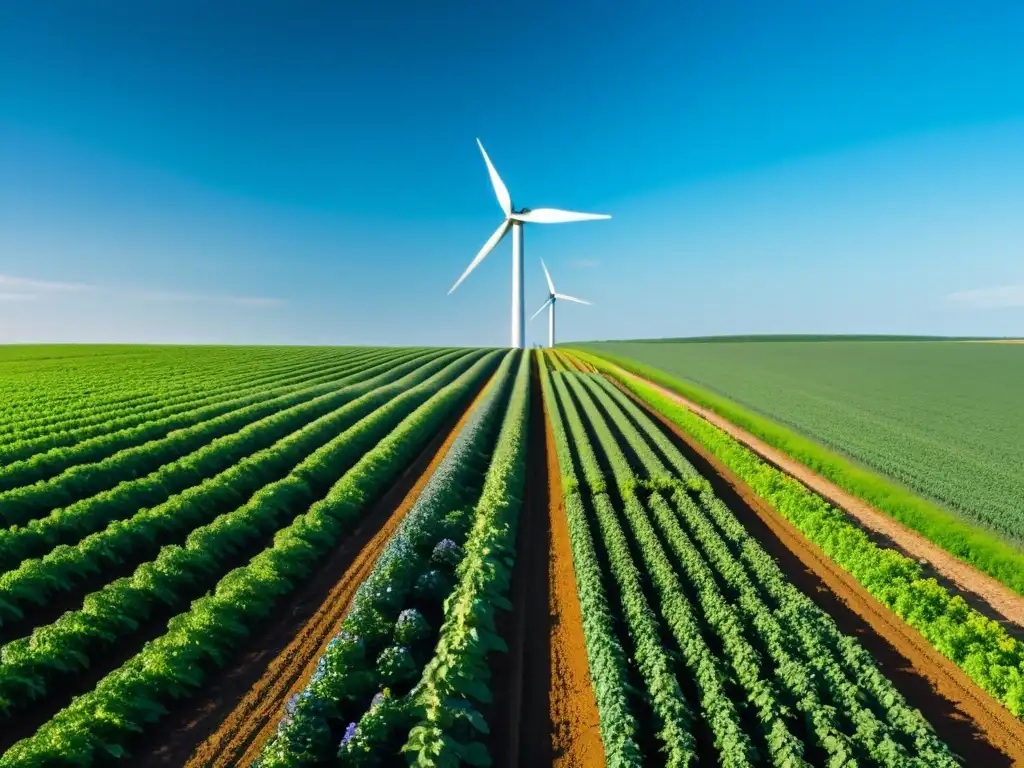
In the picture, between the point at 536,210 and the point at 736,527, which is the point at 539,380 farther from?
the point at 736,527

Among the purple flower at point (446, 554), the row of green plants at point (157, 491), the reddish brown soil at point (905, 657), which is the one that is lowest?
the reddish brown soil at point (905, 657)

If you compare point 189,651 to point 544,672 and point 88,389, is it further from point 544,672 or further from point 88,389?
point 88,389

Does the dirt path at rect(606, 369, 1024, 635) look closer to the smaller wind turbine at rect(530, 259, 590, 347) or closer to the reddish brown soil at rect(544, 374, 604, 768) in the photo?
the reddish brown soil at rect(544, 374, 604, 768)

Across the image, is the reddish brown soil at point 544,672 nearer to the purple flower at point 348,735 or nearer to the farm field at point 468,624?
the farm field at point 468,624

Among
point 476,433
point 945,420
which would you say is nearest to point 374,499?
point 476,433

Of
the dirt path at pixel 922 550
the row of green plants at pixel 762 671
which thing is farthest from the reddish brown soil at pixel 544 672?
the dirt path at pixel 922 550

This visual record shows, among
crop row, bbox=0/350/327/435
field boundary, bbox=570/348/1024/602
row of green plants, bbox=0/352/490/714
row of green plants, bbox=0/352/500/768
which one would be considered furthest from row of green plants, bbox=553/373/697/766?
crop row, bbox=0/350/327/435
